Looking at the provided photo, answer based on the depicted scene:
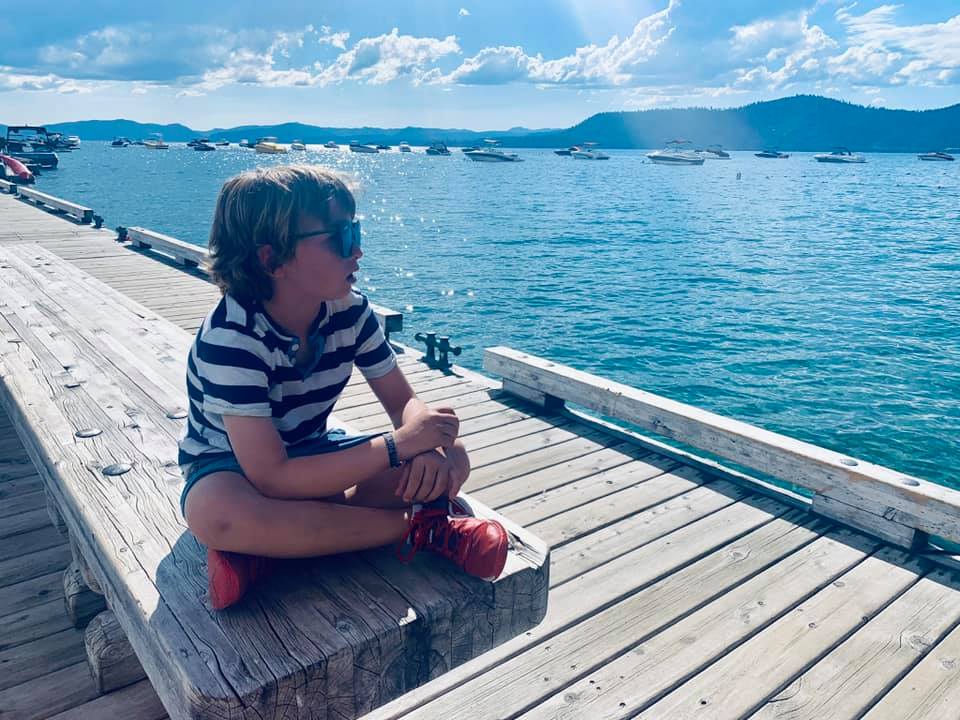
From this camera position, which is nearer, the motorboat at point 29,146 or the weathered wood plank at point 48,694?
the weathered wood plank at point 48,694

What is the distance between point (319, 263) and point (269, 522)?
86 centimetres

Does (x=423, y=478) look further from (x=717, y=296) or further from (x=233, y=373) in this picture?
(x=717, y=296)

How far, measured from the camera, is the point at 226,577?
2096mm

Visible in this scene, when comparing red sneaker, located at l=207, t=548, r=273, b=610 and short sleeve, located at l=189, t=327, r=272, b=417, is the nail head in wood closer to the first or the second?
short sleeve, located at l=189, t=327, r=272, b=417

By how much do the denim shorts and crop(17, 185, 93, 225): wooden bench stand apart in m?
19.5

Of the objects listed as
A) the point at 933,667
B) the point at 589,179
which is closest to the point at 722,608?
the point at 933,667

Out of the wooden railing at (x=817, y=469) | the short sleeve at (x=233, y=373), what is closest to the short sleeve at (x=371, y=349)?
the short sleeve at (x=233, y=373)

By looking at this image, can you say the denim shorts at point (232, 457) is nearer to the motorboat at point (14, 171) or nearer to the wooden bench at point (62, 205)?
the wooden bench at point (62, 205)

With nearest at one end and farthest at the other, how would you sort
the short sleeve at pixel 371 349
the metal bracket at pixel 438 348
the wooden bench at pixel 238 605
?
the wooden bench at pixel 238 605
the short sleeve at pixel 371 349
the metal bracket at pixel 438 348

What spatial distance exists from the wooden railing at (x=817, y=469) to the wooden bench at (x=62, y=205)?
58.0 ft

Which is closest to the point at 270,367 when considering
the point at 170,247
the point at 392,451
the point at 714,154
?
the point at 392,451

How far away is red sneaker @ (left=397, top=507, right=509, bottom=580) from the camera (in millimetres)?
2234

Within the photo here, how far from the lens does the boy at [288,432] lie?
86.4 inches

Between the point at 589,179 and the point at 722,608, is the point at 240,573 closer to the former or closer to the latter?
the point at 722,608
